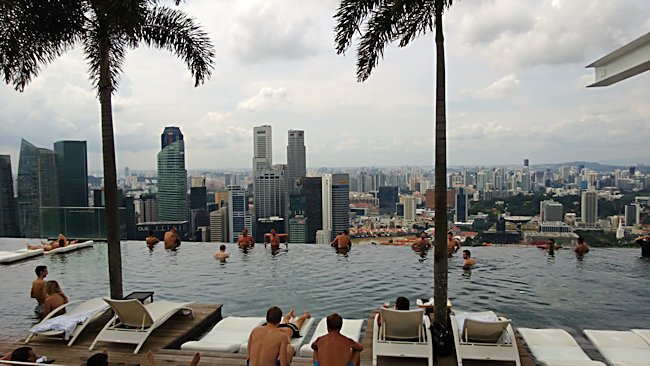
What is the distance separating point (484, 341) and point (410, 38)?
5.04 meters

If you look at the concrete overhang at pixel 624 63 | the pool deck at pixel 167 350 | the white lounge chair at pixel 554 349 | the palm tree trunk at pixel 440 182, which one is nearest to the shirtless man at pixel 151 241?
the pool deck at pixel 167 350

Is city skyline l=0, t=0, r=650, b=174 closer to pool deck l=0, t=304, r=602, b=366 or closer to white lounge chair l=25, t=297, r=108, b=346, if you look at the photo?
white lounge chair l=25, t=297, r=108, b=346

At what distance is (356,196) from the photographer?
26359 millimetres

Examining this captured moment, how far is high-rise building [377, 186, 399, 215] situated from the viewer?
75.9 ft

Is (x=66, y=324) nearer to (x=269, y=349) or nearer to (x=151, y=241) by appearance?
(x=269, y=349)

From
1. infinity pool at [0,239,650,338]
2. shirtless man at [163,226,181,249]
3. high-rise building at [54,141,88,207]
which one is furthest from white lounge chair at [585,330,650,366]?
high-rise building at [54,141,88,207]

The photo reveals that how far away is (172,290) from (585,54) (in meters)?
13.6

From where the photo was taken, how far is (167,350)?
6672mm

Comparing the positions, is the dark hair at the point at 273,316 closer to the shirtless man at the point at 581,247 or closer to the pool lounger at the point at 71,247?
the shirtless man at the point at 581,247

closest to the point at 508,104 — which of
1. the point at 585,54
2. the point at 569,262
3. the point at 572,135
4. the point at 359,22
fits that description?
the point at 572,135

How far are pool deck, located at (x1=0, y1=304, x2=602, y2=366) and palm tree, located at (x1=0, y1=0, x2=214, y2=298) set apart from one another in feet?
4.90

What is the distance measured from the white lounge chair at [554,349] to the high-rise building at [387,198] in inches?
611

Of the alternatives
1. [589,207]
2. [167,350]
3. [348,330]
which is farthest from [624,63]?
[589,207]

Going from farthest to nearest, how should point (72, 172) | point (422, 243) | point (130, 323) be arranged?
point (72, 172), point (422, 243), point (130, 323)
